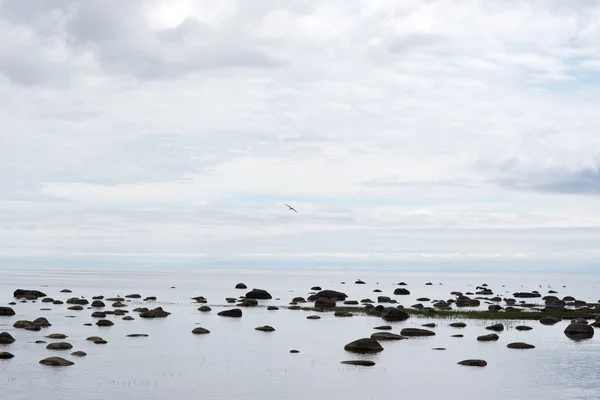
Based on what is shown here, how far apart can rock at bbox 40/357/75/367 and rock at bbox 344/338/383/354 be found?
72.9 ft

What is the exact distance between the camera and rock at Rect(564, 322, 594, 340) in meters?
71.9

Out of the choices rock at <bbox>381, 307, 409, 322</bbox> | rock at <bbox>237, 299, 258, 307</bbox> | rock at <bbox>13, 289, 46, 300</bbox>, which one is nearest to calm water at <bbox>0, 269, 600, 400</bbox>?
rock at <bbox>381, 307, 409, 322</bbox>

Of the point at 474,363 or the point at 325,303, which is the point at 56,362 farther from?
the point at 325,303

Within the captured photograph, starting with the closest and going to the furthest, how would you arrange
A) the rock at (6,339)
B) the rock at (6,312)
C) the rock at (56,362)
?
the rock at (56,362)
the rock at (6,339)
the rock at (6,312)

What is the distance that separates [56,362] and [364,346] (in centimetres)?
2436

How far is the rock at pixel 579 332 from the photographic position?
71.9 m

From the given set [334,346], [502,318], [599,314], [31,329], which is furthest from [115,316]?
[599,314]

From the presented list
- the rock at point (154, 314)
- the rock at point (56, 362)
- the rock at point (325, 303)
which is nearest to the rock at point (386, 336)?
the rock at point (56, 362)

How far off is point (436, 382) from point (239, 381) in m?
12.2

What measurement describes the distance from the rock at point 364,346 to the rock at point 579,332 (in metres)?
22.4

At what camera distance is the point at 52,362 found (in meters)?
49.4

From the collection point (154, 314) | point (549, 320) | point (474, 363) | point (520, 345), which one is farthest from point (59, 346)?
point (549, 320)

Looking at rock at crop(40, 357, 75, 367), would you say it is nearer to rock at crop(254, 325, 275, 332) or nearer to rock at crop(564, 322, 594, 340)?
rock at crop(254, 325, 275, 332)

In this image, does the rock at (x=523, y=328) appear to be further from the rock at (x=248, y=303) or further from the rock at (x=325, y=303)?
the rock at (x=248, y=303)
